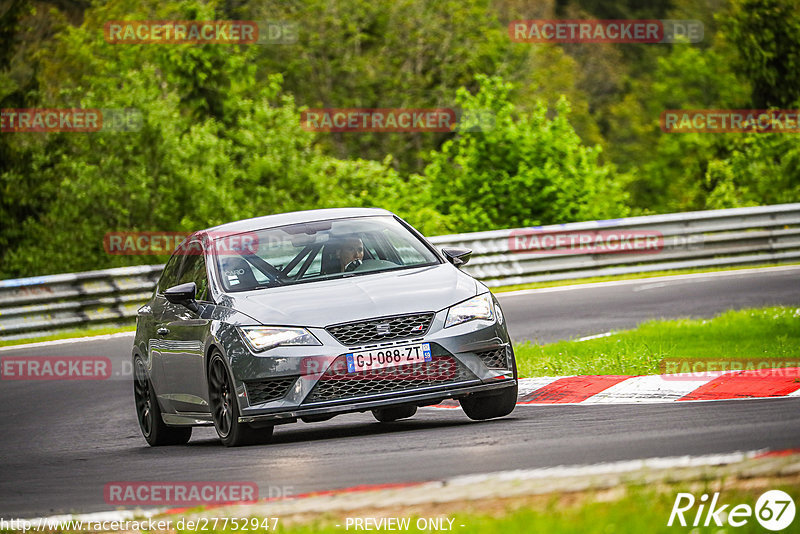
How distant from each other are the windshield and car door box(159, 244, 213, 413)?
285mm

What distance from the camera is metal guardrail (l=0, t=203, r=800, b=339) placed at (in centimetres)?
2120

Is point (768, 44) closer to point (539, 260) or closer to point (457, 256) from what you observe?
point (539, 260)

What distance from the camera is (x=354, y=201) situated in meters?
33.1

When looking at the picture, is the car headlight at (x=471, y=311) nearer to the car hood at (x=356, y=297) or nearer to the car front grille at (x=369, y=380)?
the car hood at (x=356, y=297)

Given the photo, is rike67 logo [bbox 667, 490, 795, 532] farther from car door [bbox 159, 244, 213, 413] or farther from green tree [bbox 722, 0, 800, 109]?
green tree [bbox 722, 0, 800, 109]

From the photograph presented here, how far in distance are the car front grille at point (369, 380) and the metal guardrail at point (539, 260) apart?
13041 millimetres

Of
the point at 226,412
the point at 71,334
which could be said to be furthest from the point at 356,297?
the point at 71,334

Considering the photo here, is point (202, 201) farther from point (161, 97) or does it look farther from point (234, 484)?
point (234, 484)

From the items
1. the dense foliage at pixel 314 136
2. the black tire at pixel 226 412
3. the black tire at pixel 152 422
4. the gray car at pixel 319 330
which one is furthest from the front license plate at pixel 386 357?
the dense foliage at pixel 314 136

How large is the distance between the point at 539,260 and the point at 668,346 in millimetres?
10774

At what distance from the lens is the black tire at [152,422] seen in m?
10.7

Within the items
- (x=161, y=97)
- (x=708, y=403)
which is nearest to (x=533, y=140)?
(x=161, y=97)

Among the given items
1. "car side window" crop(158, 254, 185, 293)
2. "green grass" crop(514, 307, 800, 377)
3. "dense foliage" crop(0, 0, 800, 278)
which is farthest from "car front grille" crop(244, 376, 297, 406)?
"dense foliage" crop(0, 0, 800, 278)

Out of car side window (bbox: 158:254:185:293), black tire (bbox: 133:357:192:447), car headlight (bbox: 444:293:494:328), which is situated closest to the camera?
car headlight (bbox: 444:293:494:328)
